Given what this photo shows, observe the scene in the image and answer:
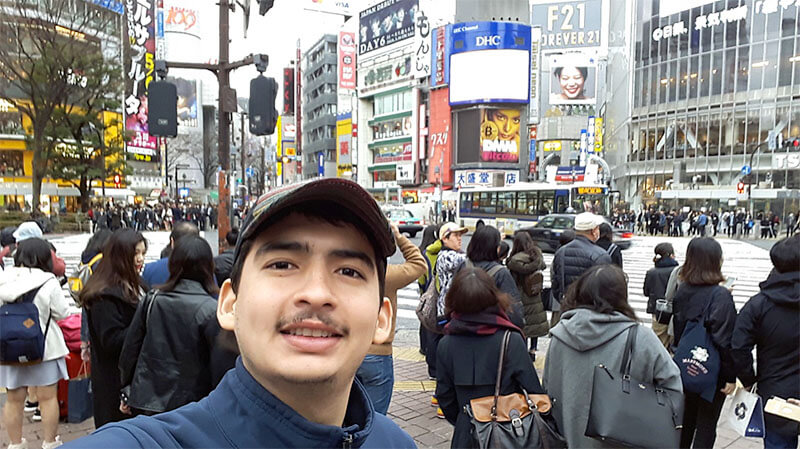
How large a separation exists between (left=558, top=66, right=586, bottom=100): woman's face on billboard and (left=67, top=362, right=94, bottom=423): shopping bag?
2425 inches

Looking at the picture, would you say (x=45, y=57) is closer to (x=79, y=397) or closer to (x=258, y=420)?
(x=79, y=397)

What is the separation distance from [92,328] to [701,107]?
50.1 m

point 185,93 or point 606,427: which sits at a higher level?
point 185,93

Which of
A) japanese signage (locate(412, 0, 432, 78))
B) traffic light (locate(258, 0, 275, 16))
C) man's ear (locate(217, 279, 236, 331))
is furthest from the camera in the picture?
japanese signage (locate(412, 0, 432, 78))

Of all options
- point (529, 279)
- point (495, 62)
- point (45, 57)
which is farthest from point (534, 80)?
point (529, 279)

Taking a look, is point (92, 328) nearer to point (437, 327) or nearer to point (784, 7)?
point (437, 327)

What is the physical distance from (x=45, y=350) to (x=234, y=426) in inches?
146

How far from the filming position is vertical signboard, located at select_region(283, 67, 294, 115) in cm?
7912

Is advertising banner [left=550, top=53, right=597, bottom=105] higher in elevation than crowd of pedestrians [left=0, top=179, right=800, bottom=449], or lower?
higher

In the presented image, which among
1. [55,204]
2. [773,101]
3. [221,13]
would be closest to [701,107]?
[773,101]

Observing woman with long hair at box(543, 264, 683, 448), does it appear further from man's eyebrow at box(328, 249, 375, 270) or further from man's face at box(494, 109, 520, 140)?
man's face at box(494, 109, 520, 140)

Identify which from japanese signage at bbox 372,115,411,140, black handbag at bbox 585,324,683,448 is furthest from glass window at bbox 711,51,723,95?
black handbag at bbox 585,324,683,448

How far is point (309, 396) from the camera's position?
1161 millimetres

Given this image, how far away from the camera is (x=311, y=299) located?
116 centimetres
